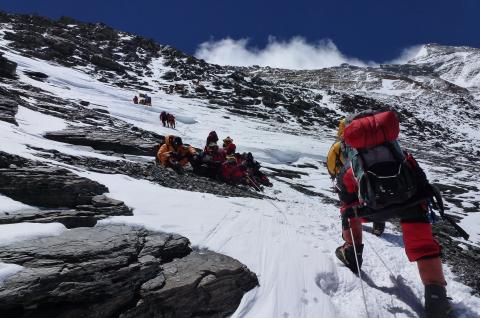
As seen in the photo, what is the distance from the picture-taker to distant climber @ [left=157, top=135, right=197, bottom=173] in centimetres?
1200

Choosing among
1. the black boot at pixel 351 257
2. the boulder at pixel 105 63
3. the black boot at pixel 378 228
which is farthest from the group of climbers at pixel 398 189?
the boulder at pixel 105 63

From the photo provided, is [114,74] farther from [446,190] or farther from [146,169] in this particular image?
[146,169]

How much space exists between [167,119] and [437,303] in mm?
23945

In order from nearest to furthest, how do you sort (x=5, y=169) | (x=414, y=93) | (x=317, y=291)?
(x=317, y=291)
(x=5, y=169)
(x=414, y=93)

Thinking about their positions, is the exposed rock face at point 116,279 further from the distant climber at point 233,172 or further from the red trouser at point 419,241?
the distant climber at point 233,172

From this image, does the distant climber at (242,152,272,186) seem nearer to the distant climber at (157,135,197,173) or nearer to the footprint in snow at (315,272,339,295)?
the distant climber at (157,135,197,173)

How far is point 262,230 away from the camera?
19.0 feet

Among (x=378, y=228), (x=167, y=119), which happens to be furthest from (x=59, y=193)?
(x=167, y=119)

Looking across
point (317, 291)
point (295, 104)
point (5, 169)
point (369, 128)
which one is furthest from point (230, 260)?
point (295, 104)

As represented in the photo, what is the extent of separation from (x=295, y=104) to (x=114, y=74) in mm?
22353

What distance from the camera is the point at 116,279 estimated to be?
345 centimetres

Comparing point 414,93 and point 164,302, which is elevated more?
point 414,93

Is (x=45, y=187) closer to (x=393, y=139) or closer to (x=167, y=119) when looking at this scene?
(x=393, y=139)

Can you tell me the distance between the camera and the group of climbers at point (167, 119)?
86.5 feet
